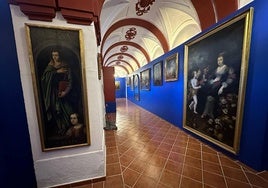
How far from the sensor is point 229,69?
2043 mm

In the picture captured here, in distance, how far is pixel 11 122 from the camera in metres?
1.43

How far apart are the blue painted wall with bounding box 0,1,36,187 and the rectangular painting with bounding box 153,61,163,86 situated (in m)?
4.43

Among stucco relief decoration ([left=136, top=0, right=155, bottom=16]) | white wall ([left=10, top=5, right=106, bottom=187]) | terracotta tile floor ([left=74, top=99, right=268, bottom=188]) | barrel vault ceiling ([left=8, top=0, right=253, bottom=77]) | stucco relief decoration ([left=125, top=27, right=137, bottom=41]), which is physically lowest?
terracotta tile floor ([left=74, top=99, right=268, bottom=188])

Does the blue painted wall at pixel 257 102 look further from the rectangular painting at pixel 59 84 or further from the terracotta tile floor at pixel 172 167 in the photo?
the rectangular painting at pixel 59 84

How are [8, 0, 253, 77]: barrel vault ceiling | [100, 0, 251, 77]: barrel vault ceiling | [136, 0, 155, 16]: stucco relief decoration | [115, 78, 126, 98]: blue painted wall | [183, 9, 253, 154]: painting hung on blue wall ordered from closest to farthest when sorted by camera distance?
[8, 0, 253, 77]: barrel vault ceiling < [183, 9, 253, 154]: painting hung on blue wall < [100, 0, 251, 77]: barrel vault ceiling < [136, 0, 155, 16]: stucco relief decoration < [115, 78, 126, 98]: blue painted wall

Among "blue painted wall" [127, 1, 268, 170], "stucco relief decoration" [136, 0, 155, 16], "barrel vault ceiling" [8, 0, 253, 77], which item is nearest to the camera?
"barrel vault ceiling" [8, 0, 253, 77]

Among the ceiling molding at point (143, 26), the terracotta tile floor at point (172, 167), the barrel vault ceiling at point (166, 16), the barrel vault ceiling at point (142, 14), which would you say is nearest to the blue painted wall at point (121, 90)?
the barrel vault ceiling at point (142, 14)

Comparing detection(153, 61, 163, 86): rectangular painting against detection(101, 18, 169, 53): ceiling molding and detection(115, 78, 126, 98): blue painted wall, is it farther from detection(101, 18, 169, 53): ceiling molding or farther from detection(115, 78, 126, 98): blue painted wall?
detection(115, 78, 126, 98): blue painted wall

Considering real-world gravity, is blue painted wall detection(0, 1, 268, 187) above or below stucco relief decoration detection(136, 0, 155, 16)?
below

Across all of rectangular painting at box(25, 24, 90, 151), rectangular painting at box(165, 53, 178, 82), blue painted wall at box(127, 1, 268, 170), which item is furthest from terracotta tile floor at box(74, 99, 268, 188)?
rectangular painting at box(165, 53, 178, 82)

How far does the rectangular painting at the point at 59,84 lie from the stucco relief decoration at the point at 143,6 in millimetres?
3273

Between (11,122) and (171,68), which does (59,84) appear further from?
(171,68)

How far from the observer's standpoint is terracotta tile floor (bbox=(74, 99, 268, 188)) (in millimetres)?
1616

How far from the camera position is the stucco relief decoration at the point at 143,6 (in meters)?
3.63
